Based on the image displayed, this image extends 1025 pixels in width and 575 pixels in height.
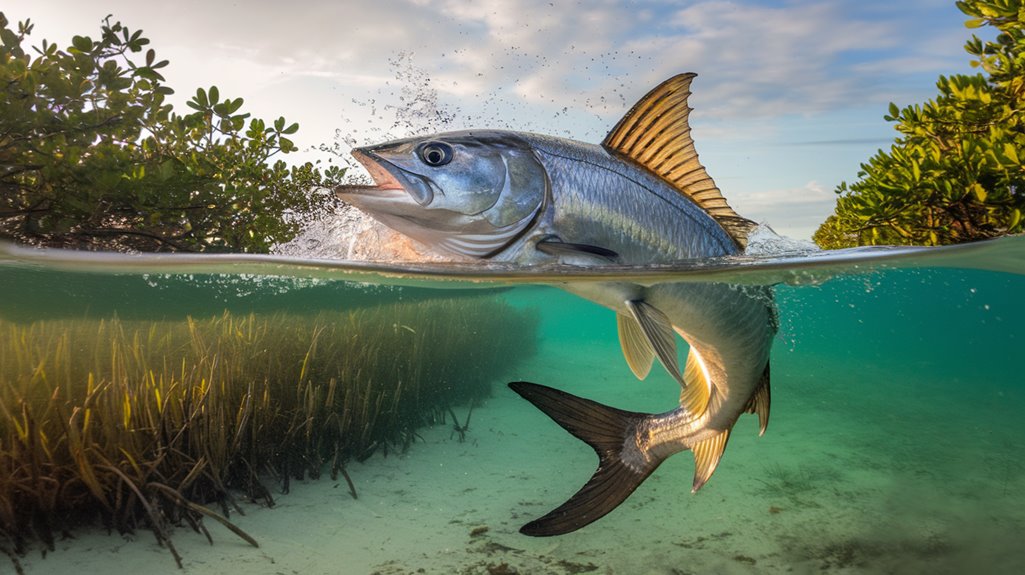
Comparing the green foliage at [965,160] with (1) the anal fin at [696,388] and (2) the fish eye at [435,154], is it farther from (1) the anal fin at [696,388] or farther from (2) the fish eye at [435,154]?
(2) the fish eye at [435,154]

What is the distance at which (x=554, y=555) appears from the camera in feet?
13.2

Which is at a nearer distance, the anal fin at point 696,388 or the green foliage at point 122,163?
the anal fin at point 696,388

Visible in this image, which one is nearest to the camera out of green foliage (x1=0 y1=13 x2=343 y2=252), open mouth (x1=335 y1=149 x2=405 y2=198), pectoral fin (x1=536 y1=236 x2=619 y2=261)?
open mouth (x1=335 y1=149 x2=405 y2=198)

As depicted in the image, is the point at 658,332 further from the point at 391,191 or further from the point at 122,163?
the point at 122,163

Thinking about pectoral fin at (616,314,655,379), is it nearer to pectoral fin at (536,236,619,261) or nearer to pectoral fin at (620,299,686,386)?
pectoral fin at (620,299,686,386)

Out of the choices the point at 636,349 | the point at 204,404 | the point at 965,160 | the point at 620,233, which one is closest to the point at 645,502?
the point at 636,349

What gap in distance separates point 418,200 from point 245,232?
6.06 metres

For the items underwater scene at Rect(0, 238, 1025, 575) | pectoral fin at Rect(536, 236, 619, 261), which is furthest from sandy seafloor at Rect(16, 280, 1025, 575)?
pectoral fin at Rect(536, 236, 619, 261)

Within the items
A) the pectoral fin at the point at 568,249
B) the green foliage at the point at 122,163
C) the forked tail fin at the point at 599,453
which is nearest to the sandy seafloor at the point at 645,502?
the forked tail fin at the point at 599,453

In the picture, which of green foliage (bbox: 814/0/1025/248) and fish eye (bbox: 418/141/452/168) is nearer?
fish eye (bbox: 418/141/452/168)

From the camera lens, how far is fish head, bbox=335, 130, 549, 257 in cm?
264

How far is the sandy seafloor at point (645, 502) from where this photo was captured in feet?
13.0

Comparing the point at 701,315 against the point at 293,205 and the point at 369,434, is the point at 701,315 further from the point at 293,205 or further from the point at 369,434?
the point at 293,205

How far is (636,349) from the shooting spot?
127 inches
